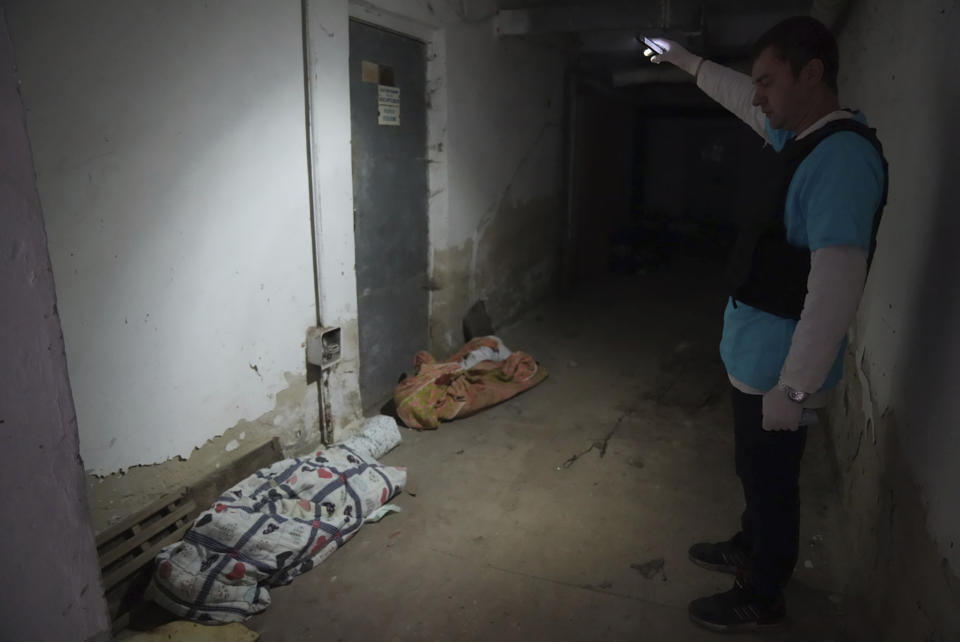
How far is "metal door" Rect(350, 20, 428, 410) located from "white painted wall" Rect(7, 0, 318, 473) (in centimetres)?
60

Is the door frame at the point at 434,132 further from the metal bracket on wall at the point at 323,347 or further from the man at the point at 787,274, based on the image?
the man at the point at 787,274

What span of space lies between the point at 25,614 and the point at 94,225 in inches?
46.1

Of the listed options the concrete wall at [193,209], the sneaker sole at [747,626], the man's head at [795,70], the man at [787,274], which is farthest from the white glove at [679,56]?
the sneaker sole at [747,626]

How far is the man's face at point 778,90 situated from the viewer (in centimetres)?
144

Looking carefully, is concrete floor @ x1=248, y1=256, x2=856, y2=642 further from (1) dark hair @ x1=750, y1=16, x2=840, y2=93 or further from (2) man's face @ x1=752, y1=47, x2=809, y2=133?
(1) dark hair @ x1=750, y1=16, x2=840, y2=93

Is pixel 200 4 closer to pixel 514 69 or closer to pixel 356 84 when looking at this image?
pixel 356 84

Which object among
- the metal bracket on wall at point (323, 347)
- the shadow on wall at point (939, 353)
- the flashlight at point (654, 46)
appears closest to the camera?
the shadow on wall at point (939, 353)

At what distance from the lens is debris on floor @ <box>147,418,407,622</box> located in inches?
75.8

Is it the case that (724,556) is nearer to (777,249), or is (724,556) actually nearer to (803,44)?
(777,249)

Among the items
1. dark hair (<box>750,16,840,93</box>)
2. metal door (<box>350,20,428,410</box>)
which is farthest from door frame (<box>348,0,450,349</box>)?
dark hair (<box>750,16,840,93</box>)

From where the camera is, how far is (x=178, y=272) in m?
2.10

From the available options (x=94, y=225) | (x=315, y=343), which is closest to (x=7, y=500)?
(x=94, y=225)

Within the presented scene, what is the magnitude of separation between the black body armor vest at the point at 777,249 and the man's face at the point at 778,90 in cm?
7

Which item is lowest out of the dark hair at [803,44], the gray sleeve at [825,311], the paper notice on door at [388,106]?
the gray sleeve at [825,311]
